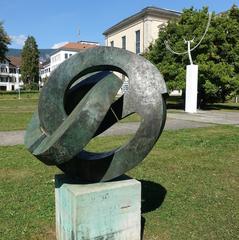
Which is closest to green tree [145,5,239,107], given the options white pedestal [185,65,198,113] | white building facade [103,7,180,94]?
white pedestal [185,65,198,113]

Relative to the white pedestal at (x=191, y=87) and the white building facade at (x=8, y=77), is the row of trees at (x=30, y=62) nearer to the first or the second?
the white building facade at (x=8, y=77)

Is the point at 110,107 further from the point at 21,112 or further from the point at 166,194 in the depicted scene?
the point at 21,112

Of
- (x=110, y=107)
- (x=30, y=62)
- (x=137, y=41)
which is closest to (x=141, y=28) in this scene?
(x=137, y=41)

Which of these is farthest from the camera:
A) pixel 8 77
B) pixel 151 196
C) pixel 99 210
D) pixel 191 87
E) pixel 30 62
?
pixel 8 77

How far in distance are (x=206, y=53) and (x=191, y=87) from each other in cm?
430

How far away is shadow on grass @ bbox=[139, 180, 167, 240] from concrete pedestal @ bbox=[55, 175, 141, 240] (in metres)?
0.72

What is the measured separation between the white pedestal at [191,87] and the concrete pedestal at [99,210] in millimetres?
19272

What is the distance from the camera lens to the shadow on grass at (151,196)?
230 inches

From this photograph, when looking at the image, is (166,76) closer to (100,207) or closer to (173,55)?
(173,55)

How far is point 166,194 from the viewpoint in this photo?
6.45m

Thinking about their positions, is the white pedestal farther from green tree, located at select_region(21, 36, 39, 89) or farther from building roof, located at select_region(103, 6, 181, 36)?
green tree, located at select_region(21, 36, 39, 89)

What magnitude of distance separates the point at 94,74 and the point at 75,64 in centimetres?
34

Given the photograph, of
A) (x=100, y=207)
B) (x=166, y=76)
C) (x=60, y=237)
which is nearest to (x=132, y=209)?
(x=100, y=207)

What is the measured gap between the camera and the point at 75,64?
470 cm
